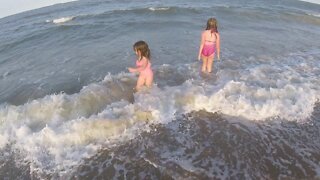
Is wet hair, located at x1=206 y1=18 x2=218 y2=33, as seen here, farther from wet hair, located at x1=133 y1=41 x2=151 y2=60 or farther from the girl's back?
wet hair, located at x1=133 y1=41 x2=151 y2=60

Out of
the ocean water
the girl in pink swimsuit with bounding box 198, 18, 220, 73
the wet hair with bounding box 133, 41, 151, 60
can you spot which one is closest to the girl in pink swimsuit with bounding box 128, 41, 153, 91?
the wet hair with bounding box 133, 41, 151, 60

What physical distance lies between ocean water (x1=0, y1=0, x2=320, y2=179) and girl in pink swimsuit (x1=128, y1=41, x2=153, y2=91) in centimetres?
26

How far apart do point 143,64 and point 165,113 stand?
1.22 metres

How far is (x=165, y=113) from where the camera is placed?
7.18m

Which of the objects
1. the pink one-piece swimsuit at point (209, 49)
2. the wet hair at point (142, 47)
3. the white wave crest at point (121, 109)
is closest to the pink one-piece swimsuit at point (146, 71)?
the wet hair at point (142, 47)

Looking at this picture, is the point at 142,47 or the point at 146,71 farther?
the point at 146,71

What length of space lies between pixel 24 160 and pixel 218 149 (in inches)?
124

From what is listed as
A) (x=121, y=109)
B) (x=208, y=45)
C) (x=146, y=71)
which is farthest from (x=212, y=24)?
(x=121, y=109)

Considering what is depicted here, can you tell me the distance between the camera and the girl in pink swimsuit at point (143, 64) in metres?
7.30

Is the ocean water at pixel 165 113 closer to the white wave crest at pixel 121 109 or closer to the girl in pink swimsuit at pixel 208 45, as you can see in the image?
the white wave crest at pixel 121 109

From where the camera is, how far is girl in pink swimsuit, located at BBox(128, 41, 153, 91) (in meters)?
7.30

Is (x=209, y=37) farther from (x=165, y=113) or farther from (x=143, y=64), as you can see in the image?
(x=165, y=113)

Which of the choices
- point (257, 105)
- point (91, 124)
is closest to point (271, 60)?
point (257, 105)

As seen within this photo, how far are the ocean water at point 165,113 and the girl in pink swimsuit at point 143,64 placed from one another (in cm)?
26
